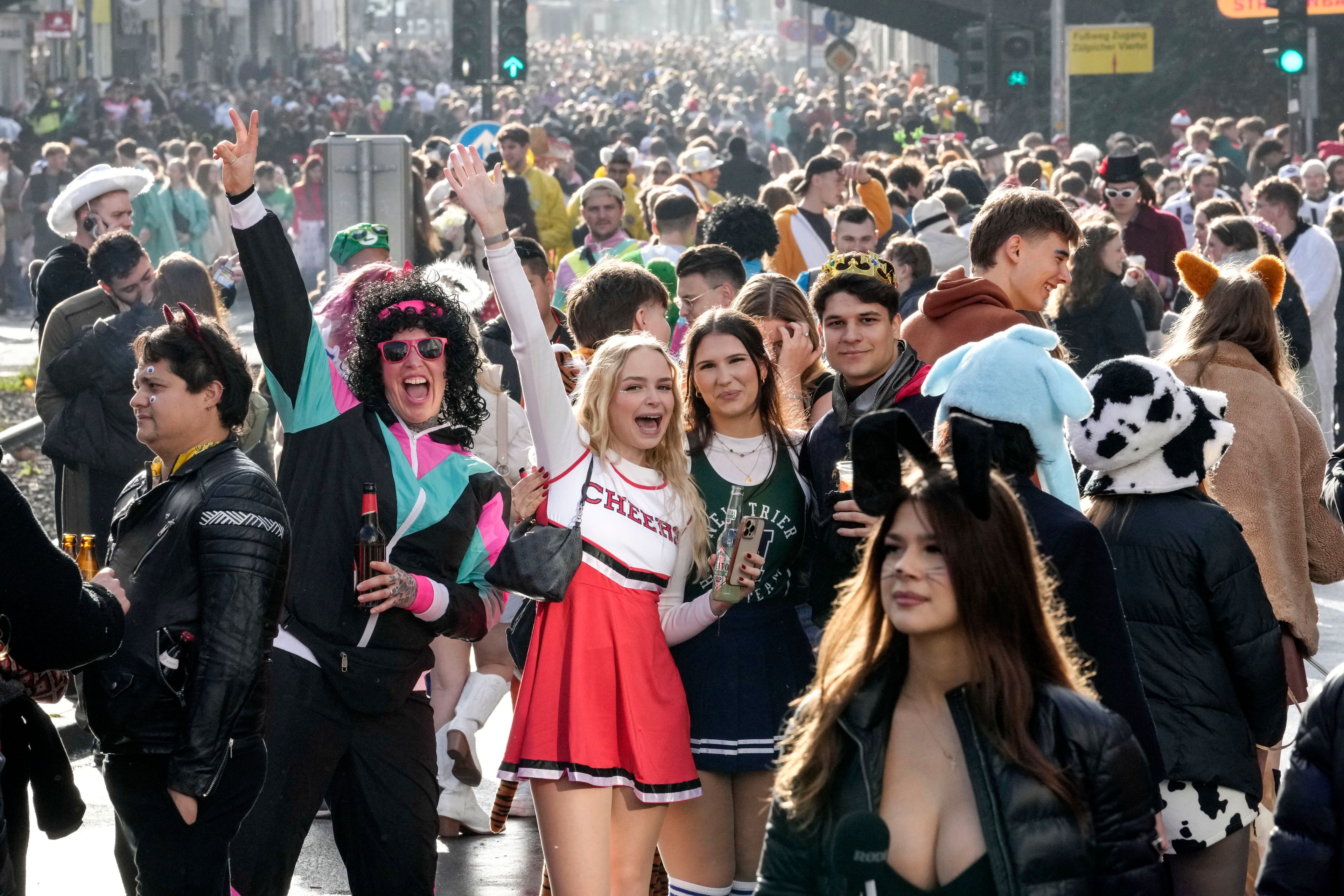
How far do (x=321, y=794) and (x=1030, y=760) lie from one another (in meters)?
2.40

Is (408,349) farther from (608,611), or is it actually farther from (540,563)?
(608,611)

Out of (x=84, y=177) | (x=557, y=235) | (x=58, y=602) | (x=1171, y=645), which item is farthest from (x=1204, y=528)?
(x=557, y=235)

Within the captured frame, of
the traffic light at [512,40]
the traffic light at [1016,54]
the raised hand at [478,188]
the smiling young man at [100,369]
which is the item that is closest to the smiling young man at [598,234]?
the smiling young man at [100,369]

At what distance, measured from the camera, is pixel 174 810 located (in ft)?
14.2

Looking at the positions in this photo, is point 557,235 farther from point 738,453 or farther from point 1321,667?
point 738,453

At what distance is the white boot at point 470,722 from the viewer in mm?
6660

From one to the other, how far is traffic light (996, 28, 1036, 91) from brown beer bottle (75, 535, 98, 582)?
74.8 feet

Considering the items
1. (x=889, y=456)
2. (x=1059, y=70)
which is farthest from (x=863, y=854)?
(x=1059, y=70)

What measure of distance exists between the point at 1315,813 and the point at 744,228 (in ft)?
22.3

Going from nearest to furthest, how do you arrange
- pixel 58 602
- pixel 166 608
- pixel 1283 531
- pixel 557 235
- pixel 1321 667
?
pixel 58 602
pixel 166 608
pixel 1283 531
pixel 1321 667
pixel 557 235

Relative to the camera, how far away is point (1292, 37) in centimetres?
2105

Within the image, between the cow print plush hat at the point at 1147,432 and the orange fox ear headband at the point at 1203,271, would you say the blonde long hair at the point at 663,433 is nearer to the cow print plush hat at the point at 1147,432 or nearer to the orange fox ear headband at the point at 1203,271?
the cow print plush hat at the point at 1147,432

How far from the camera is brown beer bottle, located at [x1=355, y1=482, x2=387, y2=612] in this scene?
15.1 feet

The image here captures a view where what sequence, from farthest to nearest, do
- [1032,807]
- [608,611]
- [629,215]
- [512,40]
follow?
1. [512,40]
2. [629,215]
3. [608,611]
4. [1032,807]
